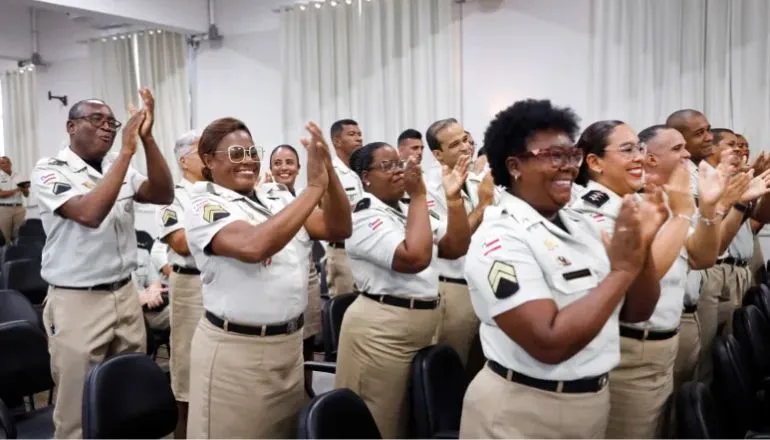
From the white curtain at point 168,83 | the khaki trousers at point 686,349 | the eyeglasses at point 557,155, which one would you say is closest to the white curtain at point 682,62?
the khaki trousers at point 686,349

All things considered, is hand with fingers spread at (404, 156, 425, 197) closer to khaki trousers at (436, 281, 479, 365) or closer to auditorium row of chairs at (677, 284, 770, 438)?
khaki trousers at (436, 281, 479, 365)

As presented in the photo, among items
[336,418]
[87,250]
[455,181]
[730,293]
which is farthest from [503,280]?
[730,293]

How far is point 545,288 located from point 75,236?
6.54 ft

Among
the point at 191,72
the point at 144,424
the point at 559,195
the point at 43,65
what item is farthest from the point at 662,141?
the point at 43,65

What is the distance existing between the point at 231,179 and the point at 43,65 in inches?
352

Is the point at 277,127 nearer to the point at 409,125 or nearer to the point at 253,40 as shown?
the point at 253,40

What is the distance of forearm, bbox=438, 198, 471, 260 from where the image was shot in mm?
2836

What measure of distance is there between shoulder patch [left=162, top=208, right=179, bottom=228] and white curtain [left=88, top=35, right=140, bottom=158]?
18.4 feet

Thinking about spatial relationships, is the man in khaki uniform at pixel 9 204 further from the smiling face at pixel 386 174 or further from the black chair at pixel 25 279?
the smiling face at pixel 386 174

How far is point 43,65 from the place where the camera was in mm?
9961

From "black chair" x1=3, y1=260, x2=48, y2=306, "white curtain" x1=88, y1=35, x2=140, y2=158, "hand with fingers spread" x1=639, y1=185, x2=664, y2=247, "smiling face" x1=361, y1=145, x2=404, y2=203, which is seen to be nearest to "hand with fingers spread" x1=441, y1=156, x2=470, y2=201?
"smiling face" x1=361, y1=145, x2=404, y2=203

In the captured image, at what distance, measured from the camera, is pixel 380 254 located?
261 centimetres

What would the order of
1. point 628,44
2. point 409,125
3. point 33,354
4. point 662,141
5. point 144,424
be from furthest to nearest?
point 409,125 < point 628,44 < point 33,354 < point 662,141 < point 144,424

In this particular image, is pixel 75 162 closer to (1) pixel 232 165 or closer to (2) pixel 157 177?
(2) pixel 157 177
